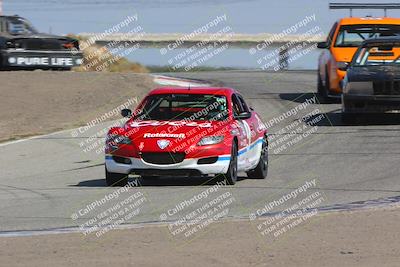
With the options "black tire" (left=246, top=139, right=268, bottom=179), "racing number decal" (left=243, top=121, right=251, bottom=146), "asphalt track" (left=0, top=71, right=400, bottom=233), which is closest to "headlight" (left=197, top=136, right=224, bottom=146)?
"asphalt track" (left=0, top=71, right=400, bottom=233)

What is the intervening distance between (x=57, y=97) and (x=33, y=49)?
3.59m

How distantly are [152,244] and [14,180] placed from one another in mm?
5713

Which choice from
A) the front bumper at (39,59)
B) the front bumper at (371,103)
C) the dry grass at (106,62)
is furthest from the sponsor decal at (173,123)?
the dry grass at (106,62)

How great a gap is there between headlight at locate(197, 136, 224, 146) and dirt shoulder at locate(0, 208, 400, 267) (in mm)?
3079

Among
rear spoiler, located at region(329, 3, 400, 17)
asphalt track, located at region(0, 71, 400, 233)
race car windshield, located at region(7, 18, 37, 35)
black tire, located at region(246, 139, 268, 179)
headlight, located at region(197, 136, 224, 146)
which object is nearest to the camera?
asphalt track, located at region(0, 71, 400, 233)

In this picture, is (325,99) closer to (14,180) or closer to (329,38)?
(329,38)

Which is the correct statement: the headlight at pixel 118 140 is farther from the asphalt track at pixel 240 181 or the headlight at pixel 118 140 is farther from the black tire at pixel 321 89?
the black tire at pixel 321 89

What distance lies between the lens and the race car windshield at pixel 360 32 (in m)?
22.3

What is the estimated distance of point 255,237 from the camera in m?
8.46

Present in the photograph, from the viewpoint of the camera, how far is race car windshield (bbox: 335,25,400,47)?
22297 millimetres

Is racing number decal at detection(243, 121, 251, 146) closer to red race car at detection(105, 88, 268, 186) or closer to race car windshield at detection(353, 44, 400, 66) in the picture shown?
red race car at detection(105, 88, 268, 186)

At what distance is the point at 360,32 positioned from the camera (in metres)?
22.5

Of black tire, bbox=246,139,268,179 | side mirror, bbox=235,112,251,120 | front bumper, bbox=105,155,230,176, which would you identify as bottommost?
black tire, bbox=246,139,268,179

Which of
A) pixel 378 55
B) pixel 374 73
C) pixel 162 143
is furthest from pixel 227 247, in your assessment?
pixel 378 55
